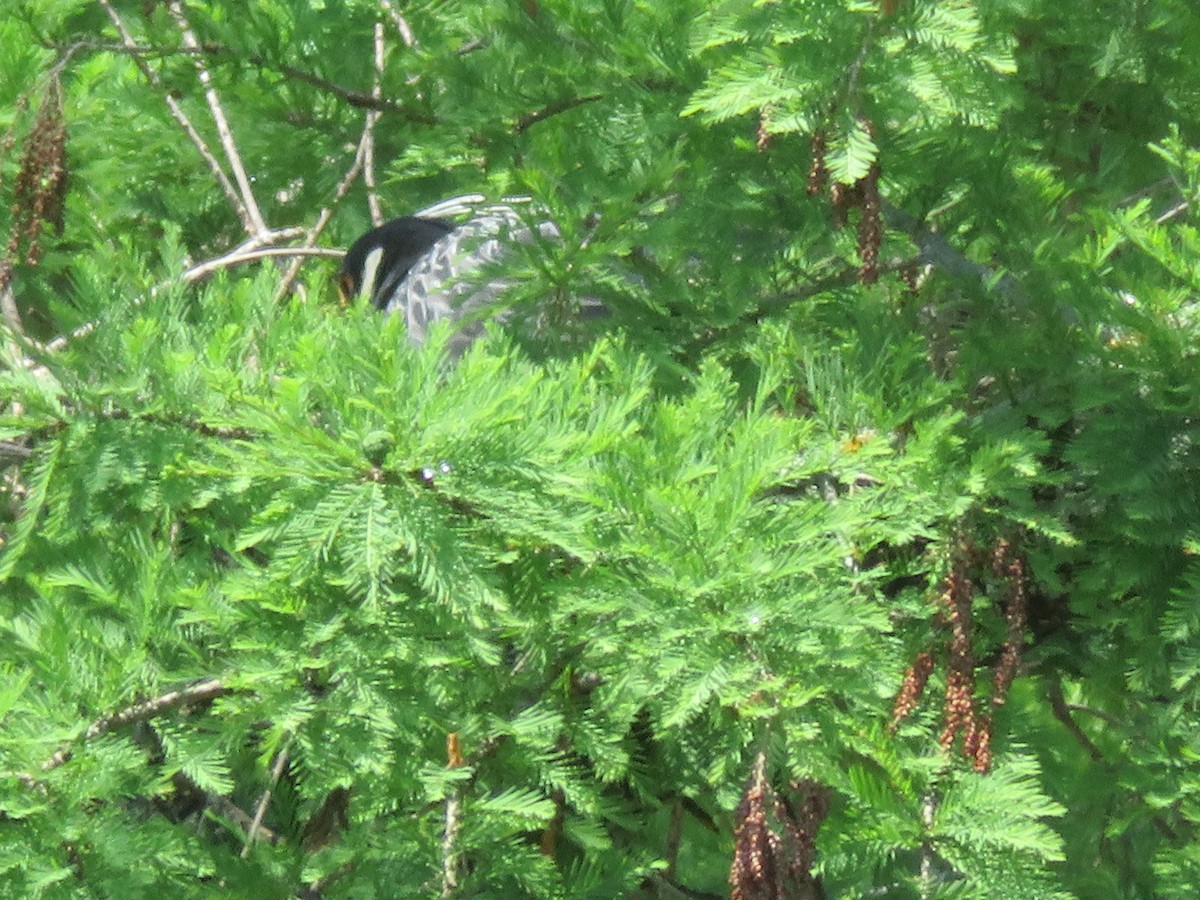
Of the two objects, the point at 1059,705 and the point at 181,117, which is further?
the point at 181,117

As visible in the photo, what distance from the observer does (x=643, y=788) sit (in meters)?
1.77

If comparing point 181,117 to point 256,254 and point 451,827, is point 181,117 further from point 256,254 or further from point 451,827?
point 451,827

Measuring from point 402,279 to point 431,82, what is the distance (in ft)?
2.84

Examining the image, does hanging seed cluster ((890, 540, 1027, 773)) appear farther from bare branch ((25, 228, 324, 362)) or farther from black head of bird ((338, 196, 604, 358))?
bare branch ((25, 228, 324, 362))

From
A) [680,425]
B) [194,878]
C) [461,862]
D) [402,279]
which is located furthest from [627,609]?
[402,279]

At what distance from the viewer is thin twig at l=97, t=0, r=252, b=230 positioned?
7.67ft

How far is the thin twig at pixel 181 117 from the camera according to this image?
234cm

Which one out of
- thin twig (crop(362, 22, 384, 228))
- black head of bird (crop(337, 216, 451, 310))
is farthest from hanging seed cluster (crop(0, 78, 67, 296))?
black head of bird (crop(337, 216, 451, 310))

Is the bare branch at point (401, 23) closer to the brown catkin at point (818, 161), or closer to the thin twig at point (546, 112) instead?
the thin twig at point (546, 112)

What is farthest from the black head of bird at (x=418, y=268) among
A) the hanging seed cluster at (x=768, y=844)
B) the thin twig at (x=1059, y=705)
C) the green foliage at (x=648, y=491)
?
the hanging seed cluster at (x=768, y=844)

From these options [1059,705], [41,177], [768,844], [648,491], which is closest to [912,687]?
[768,844]

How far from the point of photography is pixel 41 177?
2105 mm

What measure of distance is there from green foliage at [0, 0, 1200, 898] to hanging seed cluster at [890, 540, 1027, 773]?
0.03 metres

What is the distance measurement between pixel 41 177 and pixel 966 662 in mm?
1417
